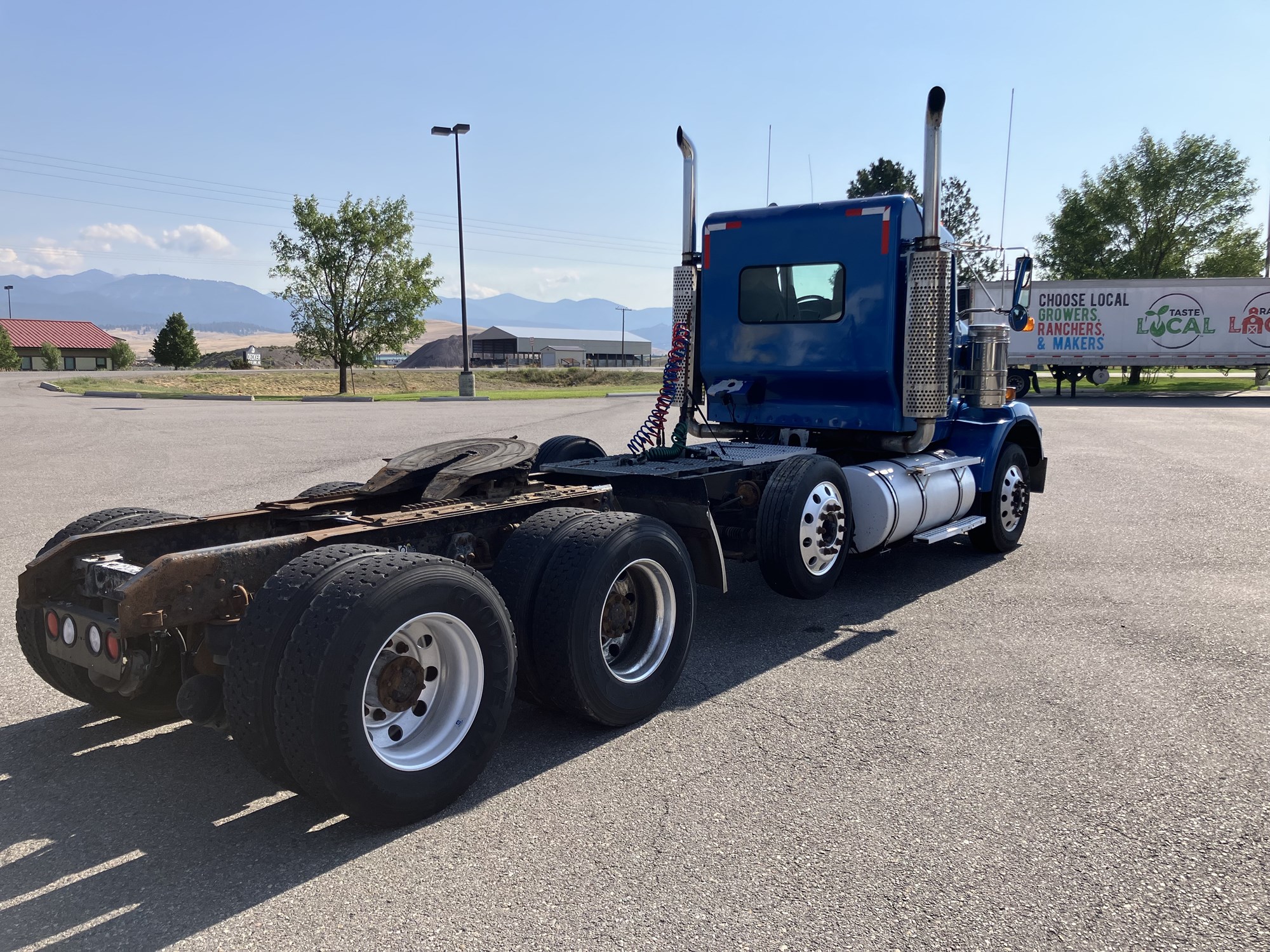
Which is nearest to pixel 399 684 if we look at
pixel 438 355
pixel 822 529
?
pixel 822 529

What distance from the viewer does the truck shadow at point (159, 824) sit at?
110 inches

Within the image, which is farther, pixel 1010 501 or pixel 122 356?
pixel 122 356

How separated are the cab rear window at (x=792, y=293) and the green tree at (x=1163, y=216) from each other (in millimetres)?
47237

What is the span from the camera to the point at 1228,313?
31688mm

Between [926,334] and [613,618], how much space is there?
3737mm

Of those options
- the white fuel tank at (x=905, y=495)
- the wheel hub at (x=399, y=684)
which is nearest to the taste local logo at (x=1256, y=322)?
the white fuel tank at (x=905, y=495)

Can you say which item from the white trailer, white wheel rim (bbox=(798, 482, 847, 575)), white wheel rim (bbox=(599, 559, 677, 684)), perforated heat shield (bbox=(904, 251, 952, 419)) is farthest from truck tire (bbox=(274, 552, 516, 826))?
the white trailer

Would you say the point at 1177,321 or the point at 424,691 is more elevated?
the point at 1177,321

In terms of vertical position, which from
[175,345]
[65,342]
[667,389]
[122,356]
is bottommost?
[667,389]

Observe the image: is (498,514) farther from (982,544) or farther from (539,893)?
(982,544)

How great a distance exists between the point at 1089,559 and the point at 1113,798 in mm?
4664

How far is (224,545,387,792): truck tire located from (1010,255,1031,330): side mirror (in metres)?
6.26

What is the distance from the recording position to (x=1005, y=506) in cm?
815

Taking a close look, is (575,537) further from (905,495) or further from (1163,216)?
(1163,216)
